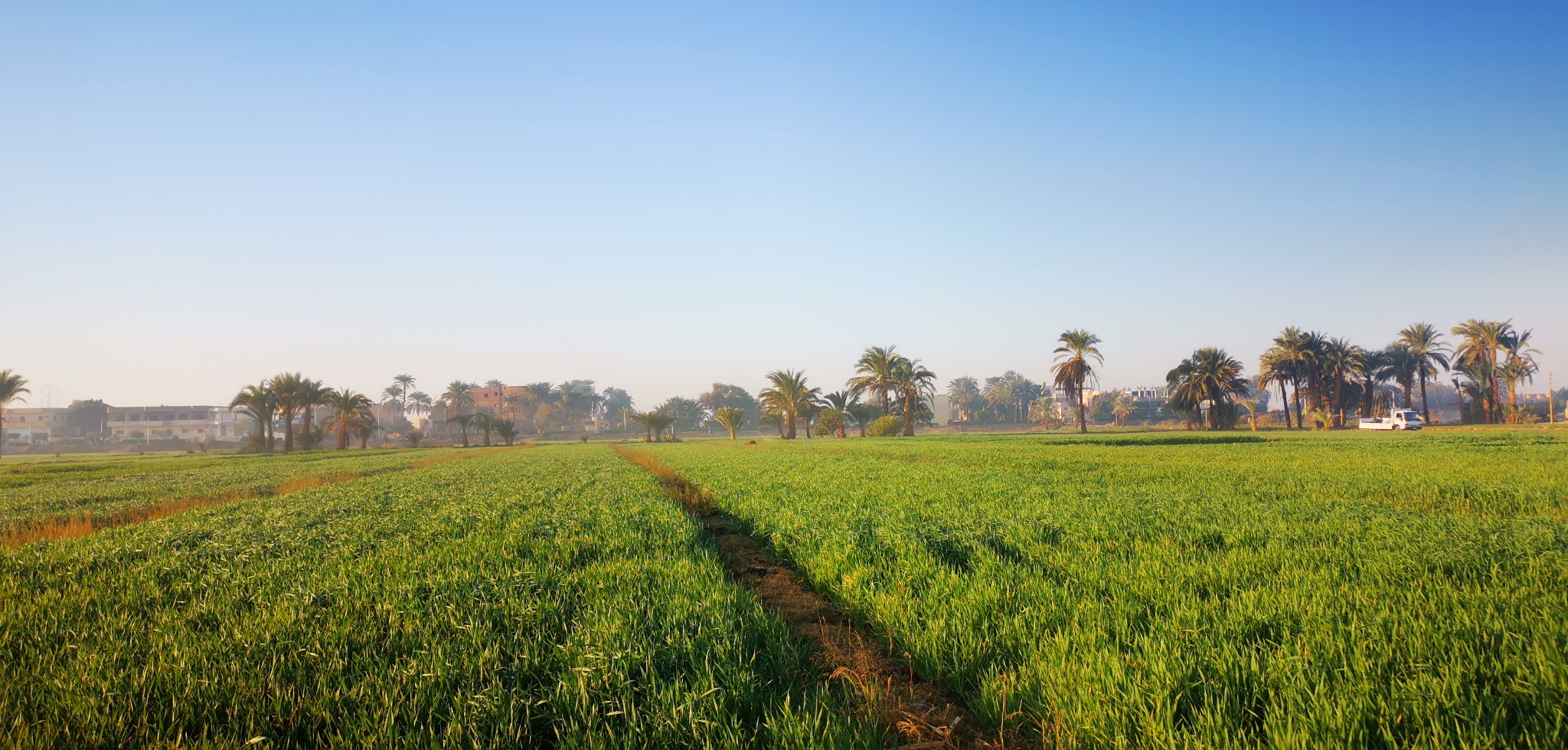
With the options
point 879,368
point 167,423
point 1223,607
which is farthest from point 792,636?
point 167,423

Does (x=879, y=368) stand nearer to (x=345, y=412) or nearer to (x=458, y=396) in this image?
(x=345, y=412)

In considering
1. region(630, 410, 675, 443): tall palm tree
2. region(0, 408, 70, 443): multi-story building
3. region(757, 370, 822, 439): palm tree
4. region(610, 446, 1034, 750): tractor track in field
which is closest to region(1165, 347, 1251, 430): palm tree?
region(757, 370, 822, 439): palm tree

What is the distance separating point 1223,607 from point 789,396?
236 ft

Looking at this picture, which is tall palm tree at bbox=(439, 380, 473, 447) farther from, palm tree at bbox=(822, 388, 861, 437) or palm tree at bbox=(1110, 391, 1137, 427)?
palm tree at bbox=(1110, 391, 1137, 427)

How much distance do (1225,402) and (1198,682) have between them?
9456 cm

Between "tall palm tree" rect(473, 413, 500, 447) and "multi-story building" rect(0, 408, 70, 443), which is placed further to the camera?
"multi-story building" rect(0, 408, 70, 443)

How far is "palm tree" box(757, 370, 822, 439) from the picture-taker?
77.1m

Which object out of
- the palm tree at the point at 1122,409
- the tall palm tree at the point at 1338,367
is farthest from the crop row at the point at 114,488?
the palm tree at the point at 1122,409

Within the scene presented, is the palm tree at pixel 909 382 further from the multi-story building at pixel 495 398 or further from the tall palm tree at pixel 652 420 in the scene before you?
the multi-story building at pixel 495 398

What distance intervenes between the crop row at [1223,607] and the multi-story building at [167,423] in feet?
668

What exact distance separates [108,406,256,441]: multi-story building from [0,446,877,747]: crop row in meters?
198

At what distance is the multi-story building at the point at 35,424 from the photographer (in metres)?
155

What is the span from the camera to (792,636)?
16.9 ft

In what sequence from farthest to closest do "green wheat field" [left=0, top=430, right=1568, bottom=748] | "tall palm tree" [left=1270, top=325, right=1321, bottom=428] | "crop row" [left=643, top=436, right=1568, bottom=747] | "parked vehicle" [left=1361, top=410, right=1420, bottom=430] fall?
"tall palm tree" [left=1270, top=325, right=1321, bottom=428], "parked vehicle" [left=1361, top=410, right=1420, bottom=430], "green wheat field" [left=0, top=430, right=1568, bottom=748], "crop row" [left=643, top=436, right=1568, bottom=747]
